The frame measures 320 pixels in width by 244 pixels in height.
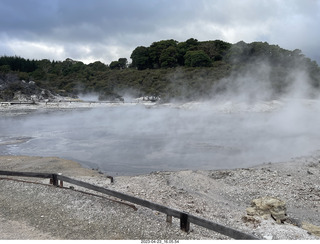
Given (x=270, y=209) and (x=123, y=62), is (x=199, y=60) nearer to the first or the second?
(x=123, y=62)

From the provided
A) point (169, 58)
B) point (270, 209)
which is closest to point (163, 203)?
point (270, 209)

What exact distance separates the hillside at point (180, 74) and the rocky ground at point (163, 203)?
75.0 ft

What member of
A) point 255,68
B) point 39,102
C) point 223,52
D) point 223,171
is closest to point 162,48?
point 223,52

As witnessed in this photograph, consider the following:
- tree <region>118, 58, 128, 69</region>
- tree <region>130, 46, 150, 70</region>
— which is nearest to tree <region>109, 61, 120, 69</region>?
tree <region>118, 58, 128, 69</region>

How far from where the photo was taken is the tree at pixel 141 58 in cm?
6944

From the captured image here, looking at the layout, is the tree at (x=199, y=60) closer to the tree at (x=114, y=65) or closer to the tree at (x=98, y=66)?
the tree at (x=98, y=66)

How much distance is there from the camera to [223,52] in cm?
6444

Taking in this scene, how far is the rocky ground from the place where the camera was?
4551mm

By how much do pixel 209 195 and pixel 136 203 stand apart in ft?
7.78

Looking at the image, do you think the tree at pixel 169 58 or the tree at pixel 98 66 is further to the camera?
the tree at pixel 98 66

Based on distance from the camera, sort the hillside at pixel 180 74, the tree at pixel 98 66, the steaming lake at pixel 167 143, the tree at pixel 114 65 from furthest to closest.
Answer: the tree at pixel 114 65 → the tree at pixel 98 66 → the hillside at pixel 180 74 → the steaming lake at pixel 167 143

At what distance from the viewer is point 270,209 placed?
18.1 ft

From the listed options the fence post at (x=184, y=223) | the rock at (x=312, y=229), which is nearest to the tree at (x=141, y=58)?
the rock at (x=312, y=229)

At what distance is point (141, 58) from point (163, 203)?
65510mm
